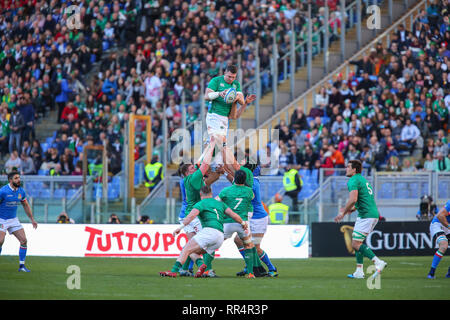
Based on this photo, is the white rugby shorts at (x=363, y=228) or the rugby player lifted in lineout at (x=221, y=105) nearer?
the white rugby shorts at (x=363, y=228)

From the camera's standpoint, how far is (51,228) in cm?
2392

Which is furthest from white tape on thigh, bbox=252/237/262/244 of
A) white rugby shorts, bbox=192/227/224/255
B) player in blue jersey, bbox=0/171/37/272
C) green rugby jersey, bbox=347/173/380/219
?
player in blue jersey, bbox=0/171/37/272

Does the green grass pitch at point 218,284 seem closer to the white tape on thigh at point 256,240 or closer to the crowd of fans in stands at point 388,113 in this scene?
the white tape on thigh at point 256,240

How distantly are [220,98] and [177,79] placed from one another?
14570mm

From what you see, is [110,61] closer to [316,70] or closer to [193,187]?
[316,70]

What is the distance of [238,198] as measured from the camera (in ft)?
50.6

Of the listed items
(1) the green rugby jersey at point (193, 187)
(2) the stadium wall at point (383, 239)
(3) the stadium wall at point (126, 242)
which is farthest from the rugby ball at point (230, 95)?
(2) the stadium wall at point (383, 239)

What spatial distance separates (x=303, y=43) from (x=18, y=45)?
11.6 m

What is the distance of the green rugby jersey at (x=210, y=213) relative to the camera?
49.1 feet

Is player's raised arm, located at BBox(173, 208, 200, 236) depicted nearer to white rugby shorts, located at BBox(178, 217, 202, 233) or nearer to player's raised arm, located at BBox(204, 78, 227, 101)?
white rugby shorts, located at BBox(178, 217, 202, 233)

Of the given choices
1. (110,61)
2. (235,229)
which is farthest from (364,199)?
(110,61)

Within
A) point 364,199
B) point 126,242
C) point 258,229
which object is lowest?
point 126,242

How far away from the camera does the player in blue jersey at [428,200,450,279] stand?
15703 millimetres

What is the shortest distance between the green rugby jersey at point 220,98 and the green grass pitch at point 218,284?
A: 3.18 meters
